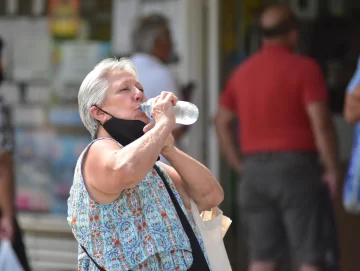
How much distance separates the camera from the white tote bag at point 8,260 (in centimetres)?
470

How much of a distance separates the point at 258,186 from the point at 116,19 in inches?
86.2

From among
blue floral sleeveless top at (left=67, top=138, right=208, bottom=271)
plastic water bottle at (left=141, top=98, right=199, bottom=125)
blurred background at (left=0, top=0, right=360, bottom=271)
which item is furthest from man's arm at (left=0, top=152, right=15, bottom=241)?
plastic water bottle at (left=141, top=98, right=199, bottom=125)

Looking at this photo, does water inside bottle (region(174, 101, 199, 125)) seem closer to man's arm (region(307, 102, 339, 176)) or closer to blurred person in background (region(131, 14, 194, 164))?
blurred person in background (region(131, 14, 194, 164))

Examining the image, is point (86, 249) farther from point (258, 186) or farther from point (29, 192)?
point (29, 192)

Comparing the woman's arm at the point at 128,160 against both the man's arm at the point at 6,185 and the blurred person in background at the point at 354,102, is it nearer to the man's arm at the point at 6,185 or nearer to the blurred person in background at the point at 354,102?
the blurred person in background at the point at 354,102

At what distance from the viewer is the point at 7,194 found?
494 cm

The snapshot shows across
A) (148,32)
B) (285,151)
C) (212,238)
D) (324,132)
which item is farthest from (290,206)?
(212,238)

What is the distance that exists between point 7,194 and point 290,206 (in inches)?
64.5

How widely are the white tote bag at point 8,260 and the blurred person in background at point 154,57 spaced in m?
1.10

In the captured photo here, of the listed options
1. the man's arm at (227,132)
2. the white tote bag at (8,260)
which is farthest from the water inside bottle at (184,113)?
the man's arm at (227,132)

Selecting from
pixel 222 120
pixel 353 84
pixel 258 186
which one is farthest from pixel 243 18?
pixel 353 84

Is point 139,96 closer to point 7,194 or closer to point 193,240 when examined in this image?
point 193,240

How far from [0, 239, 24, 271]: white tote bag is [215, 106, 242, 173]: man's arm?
1.61 metres

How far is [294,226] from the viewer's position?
518cm
